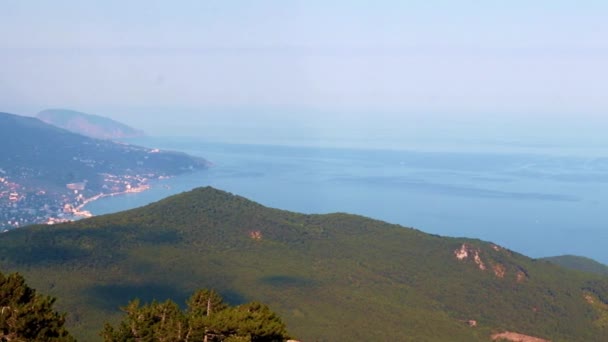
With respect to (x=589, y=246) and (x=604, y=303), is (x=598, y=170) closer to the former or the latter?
(x=589, y=246)

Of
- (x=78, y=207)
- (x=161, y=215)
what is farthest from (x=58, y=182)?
(x=161, y=215)

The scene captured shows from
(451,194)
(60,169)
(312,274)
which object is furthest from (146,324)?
(60,169)

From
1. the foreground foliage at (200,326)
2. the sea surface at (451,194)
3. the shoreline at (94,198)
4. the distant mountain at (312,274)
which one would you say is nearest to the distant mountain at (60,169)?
the shoreline at (94,198)

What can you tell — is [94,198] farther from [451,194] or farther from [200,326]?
[200,326]

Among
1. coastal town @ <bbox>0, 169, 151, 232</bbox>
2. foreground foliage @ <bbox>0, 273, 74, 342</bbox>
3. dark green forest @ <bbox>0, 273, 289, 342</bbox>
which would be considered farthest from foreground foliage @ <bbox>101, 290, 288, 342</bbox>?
coastal town @ <bbox>0, 169, 151, 232</bbox>

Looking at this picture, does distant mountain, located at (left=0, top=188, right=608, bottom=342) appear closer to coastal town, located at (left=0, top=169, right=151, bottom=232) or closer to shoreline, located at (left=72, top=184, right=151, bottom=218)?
coastal town, located at (left=0, top=169, right=151, bottom=232)
